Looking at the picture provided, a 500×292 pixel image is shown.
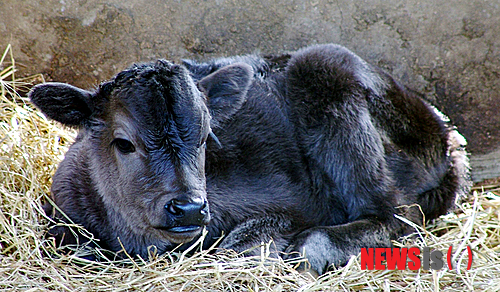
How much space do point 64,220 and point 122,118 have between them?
93 cm

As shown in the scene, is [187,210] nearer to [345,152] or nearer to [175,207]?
[175,207]

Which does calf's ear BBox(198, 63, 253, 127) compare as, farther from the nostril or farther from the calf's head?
the nostril

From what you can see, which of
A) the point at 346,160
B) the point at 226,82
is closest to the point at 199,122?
the point at 226,82

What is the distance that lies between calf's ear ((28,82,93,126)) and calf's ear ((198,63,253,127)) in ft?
2.49

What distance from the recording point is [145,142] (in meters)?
3.17

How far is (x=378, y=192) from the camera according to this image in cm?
406

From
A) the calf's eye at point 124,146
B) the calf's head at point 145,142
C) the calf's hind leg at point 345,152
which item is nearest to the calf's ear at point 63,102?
the calf's head at point 145,142

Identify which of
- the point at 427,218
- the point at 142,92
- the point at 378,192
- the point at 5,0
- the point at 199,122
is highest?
the point at 5,0

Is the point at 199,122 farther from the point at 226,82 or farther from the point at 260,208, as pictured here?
the point at 260,208

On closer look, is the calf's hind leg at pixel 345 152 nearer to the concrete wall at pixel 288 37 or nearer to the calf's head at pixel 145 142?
the concrete wall at pixel 288 37

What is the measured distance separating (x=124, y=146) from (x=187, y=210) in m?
0.61

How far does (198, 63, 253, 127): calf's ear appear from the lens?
3705 mm

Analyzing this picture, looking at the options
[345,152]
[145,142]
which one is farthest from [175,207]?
[345,152]

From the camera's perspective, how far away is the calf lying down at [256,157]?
3.21 m
